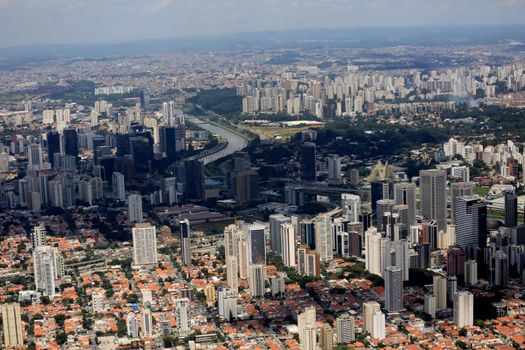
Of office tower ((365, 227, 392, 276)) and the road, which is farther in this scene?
the road

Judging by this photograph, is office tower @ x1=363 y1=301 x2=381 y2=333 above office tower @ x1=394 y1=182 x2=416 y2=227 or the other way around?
the other way around

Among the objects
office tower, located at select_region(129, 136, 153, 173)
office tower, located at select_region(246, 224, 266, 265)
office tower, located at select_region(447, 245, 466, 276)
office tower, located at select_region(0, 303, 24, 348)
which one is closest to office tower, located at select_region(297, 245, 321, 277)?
office tower, located at select_region(246, 224, 266, 265)

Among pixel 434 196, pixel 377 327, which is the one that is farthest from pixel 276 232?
pixel 377 327

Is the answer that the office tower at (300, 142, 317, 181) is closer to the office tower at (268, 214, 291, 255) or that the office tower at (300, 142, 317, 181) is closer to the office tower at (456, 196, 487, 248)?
the office tower at (268, 214, 291, 255)

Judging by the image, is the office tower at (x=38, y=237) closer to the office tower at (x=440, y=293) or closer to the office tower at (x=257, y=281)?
the office tower at (x=257, y=281)

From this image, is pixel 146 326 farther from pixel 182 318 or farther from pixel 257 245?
pixel 257 245

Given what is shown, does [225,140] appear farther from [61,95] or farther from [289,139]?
[61,95]

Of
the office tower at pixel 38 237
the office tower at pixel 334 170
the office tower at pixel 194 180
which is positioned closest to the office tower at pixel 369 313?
the office tower at pixel 38 237

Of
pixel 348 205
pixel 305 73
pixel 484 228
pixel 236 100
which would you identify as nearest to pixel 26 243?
pixel 348 205
